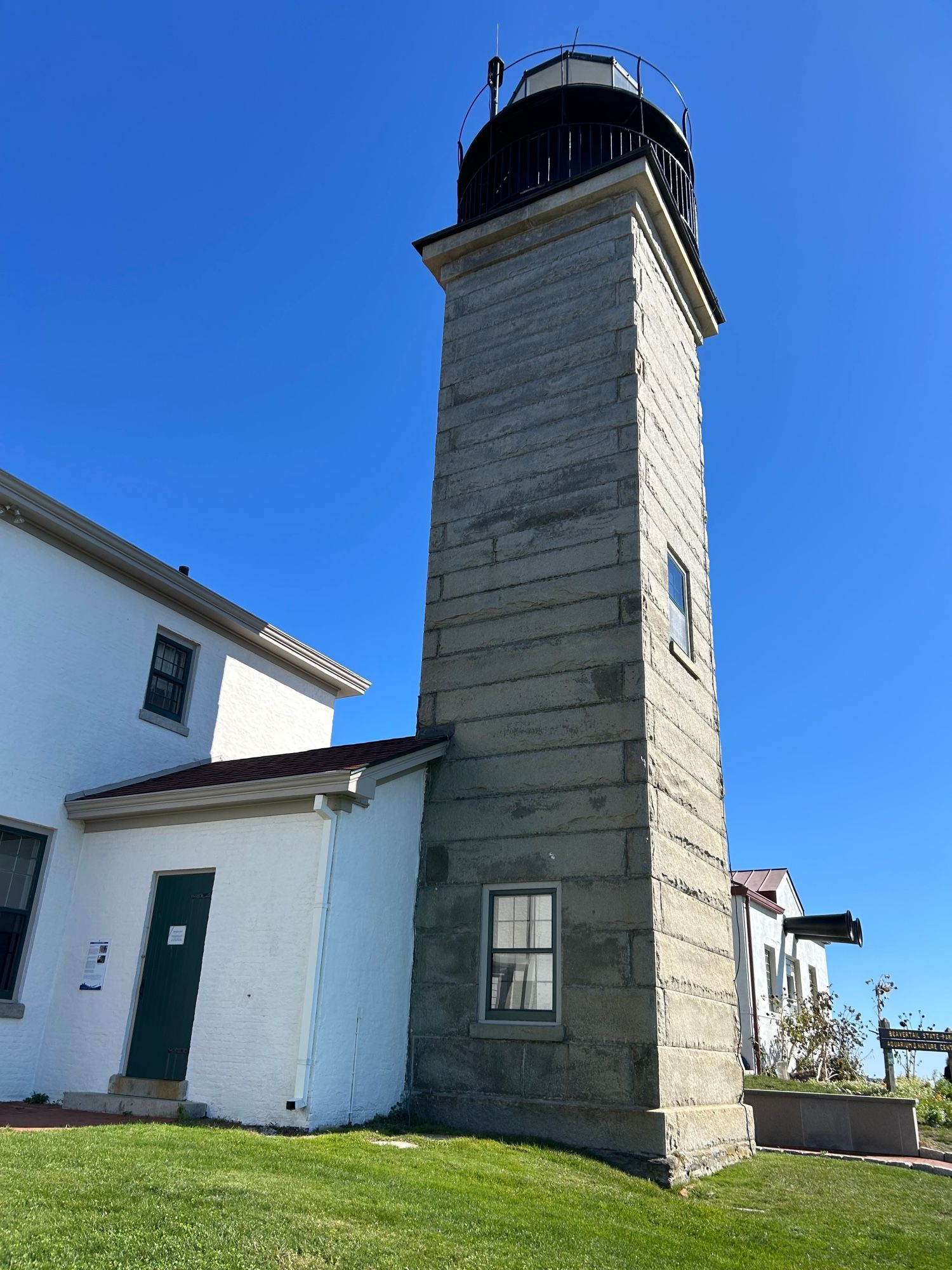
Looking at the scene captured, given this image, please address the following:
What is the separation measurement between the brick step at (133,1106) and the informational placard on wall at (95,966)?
3.73 ft

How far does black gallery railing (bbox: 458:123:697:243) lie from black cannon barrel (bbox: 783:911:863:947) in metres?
14.8

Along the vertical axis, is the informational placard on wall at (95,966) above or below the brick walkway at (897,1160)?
above

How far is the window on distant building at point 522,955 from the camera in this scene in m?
10.5

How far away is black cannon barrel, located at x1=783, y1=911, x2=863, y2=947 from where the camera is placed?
73.6 ft

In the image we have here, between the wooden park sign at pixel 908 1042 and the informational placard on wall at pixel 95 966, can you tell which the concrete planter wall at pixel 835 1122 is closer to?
the wooden park sign at pixel 908 1042

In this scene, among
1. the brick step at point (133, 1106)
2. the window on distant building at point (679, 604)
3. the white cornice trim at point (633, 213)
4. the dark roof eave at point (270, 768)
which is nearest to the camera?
the brick step at point (133, 1106)

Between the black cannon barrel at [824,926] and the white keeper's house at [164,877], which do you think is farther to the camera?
the black cannon barrel at [824,926]

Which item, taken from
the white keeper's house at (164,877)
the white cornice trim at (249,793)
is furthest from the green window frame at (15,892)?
the white cornice trim at (249,793)

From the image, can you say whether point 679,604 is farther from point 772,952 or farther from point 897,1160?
point 772,952

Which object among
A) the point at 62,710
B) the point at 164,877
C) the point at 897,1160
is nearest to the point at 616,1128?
the point at 897,1160

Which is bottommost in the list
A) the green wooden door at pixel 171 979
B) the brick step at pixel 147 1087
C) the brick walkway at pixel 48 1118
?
the brick walkway at pixel 48 1118

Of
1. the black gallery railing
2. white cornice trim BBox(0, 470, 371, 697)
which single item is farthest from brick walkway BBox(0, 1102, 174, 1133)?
the black gallery railing

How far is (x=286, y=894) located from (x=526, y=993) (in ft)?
9.08

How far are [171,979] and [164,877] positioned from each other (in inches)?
48.6
